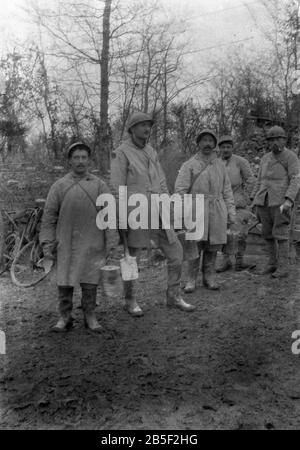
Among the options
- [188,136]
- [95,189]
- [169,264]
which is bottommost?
[169,264]

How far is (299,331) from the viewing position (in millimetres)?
4406

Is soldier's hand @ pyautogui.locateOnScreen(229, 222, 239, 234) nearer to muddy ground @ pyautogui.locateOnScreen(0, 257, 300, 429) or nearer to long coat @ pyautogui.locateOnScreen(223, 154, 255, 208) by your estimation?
long coat @ pyautogui.locateOnScreen(223, 154, 255, 208)

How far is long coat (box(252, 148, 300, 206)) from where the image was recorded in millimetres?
5938

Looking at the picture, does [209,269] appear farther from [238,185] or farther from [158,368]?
[158,368]

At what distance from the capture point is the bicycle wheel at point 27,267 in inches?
272

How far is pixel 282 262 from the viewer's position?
245 inches

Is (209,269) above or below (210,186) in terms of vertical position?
below

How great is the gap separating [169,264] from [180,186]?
38.5 inches

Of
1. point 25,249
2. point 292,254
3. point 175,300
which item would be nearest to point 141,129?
point 175,300

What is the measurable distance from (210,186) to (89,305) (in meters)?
2.00

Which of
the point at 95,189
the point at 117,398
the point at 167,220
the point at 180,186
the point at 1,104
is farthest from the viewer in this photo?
the point at 1,104

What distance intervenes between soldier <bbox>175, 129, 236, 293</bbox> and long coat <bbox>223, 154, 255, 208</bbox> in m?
0.74

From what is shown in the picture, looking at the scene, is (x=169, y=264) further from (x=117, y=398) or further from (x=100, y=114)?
(x=100, y=114)
